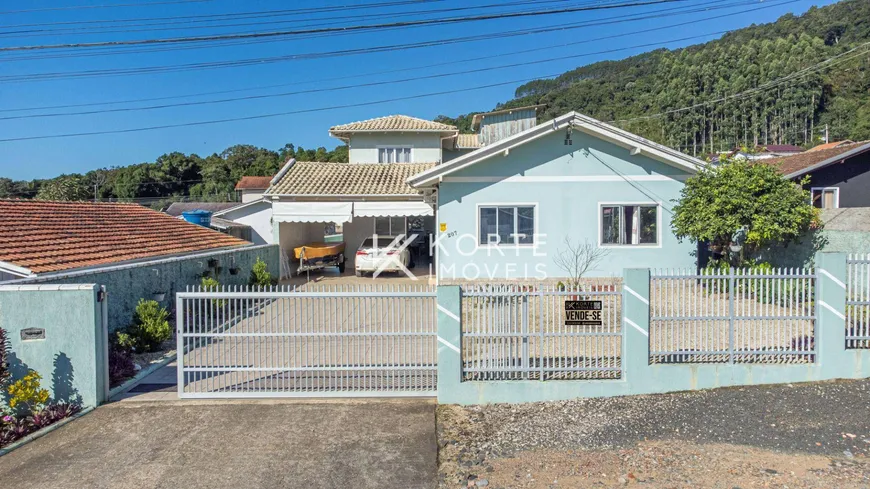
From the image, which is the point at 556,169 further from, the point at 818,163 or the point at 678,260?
the point at 818,163

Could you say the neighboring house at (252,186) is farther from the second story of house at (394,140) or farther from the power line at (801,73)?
the power line at (801,73)

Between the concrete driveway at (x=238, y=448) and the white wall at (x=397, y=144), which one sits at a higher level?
the white wall at (x=397, y=144)

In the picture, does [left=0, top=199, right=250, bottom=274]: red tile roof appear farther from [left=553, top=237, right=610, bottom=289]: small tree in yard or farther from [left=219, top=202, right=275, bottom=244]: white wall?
[left=553, top=237, right=610, bottom=289]: small tree in yard

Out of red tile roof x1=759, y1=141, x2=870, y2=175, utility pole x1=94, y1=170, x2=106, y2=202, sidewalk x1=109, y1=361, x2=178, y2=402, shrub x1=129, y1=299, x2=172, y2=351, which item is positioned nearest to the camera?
sidewalk x1=109, y1=361, x2=178, y2=402

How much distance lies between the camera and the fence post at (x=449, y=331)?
7027mm

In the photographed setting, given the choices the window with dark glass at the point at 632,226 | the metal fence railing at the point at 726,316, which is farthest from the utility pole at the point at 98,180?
the metal fence railing at the point at 726,316

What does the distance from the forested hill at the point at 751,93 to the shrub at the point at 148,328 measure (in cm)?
5778

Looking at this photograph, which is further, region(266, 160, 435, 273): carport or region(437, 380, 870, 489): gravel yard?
region(266, 160, 435, 273): carport

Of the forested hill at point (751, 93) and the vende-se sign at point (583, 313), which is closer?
the vende-se sign at point (583, 313)

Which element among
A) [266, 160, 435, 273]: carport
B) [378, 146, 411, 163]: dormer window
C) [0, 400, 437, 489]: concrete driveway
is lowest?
[0, 400, 437, 489]: concrete driveway

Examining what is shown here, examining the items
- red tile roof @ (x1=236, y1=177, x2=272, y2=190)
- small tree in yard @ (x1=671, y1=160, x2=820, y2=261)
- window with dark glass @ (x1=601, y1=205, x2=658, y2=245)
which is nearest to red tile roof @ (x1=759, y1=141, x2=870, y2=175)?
window with dark glass @ (x1=601, y1=205, x2=658, y2=245)

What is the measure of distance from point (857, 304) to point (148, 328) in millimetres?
12670

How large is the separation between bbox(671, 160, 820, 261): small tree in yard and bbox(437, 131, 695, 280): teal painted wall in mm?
1815

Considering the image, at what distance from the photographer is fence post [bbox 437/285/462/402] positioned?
703 cm
